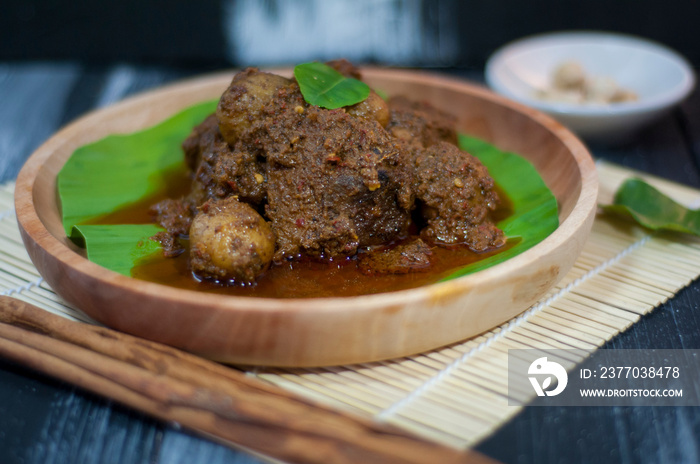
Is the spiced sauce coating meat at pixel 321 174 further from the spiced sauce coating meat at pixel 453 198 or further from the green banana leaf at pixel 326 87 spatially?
the spiced sauce coating meat at pixel 453 198

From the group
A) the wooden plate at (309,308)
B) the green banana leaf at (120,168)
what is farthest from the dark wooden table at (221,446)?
the green banana leaf at (120,168)

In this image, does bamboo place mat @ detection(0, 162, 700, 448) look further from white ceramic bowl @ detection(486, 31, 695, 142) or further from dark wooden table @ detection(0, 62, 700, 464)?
white ceramic bowl @ detection(486, 31, 695, 142)

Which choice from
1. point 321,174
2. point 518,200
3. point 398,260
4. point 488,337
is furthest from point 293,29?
point 488,337

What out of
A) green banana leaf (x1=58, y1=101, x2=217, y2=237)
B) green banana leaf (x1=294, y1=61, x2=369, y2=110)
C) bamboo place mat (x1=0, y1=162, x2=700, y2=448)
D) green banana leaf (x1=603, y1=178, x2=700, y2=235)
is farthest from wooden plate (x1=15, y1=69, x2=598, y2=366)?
green banana leaf (x1=294, y1=61, x2=369, y2=110)

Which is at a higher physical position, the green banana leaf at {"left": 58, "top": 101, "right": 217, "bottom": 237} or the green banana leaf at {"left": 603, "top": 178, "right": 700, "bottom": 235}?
the green banana leaf at {"left": 58, "top": 101, "right": 217, "bottom": 237}

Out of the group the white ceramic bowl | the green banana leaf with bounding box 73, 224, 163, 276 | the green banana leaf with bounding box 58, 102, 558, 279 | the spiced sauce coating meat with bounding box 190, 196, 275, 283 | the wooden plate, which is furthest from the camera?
the white ceramic bowl

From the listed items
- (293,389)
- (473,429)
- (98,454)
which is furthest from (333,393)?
(98,454)

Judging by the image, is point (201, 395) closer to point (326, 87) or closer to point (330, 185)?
point (330, 185)

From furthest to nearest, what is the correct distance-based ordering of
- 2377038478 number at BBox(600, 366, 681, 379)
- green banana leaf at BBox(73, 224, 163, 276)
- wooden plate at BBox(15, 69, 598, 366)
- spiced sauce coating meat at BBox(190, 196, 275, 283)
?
1. green banana leaf at BBox(73, 224, 163, 276)
2. spiced sauce coating meat at BBox(190, 196, 275, 283)
3. 2377038478 number at BBox(600, 366, 681, 379)
4. wooden plate at BBox(15, 69, 598, 366)
